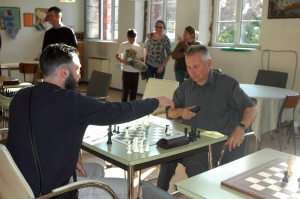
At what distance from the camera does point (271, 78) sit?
5.20m

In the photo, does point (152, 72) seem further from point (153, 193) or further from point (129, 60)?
point (153, 193)

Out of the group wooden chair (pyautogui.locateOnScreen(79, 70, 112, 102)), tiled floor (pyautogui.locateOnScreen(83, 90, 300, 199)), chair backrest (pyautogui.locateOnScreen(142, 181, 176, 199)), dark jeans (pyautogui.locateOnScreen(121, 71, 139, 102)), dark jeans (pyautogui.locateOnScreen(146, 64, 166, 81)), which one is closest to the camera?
chair backrest (pyautogui.locateOnScreen(142, 181, 176, 199))

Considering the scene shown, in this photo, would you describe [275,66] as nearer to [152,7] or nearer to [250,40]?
[250,40]

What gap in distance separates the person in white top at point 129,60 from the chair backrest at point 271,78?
2.05 meters

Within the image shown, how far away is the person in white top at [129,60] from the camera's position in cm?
602

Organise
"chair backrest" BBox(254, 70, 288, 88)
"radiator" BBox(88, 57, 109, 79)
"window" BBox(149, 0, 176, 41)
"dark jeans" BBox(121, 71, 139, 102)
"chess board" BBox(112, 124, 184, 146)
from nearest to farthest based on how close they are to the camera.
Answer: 1. "chess board" BBox(112, 124, 184, 146)
2. "chair backrest" BBox(254, 70, 288, 88)
3. "dark jeans" BBox(121, 71, 139, 102)
4. "window" BBox(149, 0, 176, 41)
5. "radiator" BBox(88, 57, 109, 79)

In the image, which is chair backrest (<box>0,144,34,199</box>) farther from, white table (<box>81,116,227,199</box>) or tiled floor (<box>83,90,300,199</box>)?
tiled floor (<box>83,90,300,199</box>)

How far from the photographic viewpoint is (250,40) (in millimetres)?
6066

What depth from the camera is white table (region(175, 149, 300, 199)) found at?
1423 millimetres

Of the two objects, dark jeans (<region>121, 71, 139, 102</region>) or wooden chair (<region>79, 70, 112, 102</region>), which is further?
dark jeans (<region>121, 71, 139, 102</region>)

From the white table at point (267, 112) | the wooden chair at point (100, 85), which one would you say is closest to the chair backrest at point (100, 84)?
the wooden chair at point (100, 85)

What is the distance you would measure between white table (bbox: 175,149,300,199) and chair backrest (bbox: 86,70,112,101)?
2.64m

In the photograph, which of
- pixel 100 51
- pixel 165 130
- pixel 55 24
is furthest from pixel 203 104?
pixel 100 51

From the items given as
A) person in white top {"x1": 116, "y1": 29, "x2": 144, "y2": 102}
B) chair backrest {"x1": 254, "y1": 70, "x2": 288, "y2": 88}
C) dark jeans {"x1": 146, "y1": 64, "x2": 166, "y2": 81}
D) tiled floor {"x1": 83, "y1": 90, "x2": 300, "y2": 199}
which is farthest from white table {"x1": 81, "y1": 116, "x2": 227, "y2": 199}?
dark jeans {"x1": 146, "y1": 64, "x2": 166, "y2": 81}
